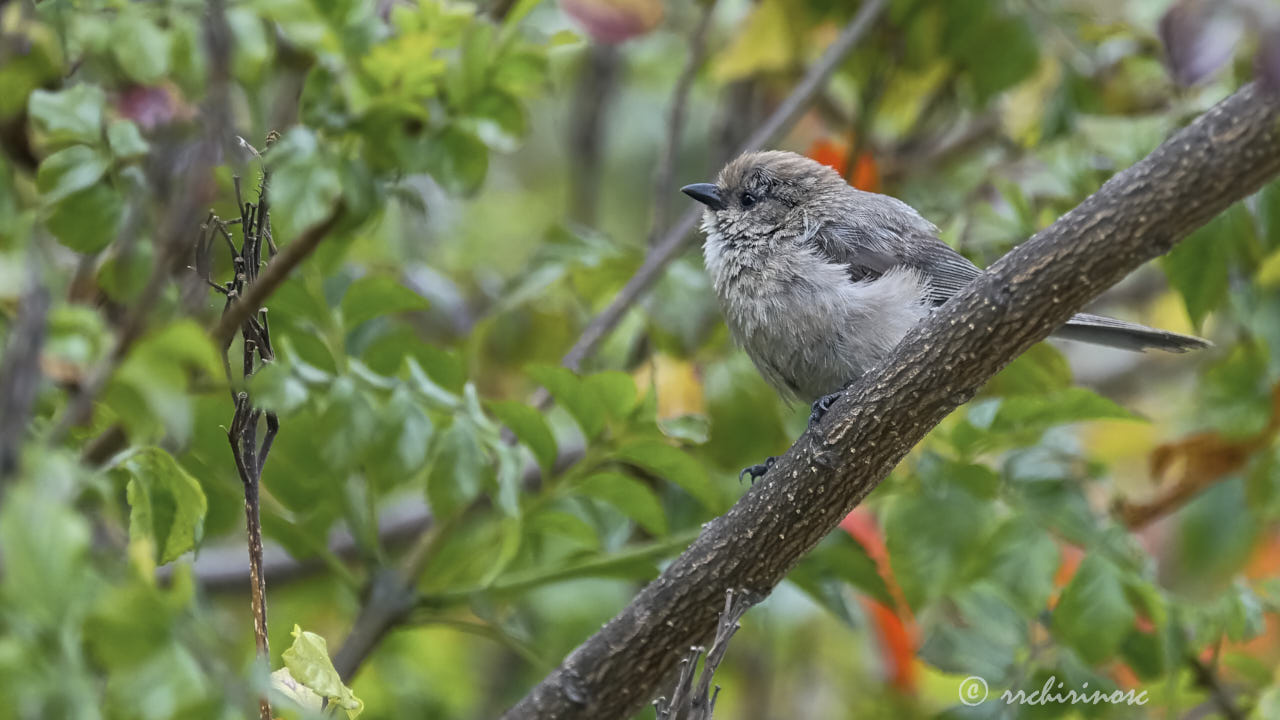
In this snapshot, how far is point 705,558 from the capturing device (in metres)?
2.64

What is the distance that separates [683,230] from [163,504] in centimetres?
213

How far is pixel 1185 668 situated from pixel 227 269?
2.83 metres

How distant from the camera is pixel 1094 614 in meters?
2.80

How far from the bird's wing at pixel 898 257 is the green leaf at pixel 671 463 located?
963 mm

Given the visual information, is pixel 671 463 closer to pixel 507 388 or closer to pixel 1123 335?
pixel 1123 335

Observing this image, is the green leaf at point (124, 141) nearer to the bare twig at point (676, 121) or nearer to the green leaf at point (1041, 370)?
the bare twig at point (676, 121)

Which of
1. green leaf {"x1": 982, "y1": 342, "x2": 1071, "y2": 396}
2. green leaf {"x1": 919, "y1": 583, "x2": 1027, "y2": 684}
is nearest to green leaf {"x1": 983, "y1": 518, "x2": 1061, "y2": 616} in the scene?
green leaf {"x1": 919, "y1": 583, "x2": 1027, "y2": 684}

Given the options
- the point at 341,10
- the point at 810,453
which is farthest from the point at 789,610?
the point at 341,10

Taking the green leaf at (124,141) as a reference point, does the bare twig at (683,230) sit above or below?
above

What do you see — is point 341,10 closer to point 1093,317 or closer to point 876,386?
point 876,386

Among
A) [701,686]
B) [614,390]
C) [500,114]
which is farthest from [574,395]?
[701,686]

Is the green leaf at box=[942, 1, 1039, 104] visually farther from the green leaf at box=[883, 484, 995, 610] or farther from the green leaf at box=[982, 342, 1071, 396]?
the green leaf at box=[883, 484, 995, 610]
